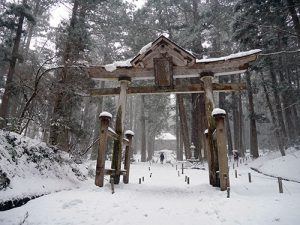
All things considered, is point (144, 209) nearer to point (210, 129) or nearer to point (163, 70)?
point (210, 129)

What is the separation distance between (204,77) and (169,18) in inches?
716

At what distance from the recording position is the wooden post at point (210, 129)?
8.67m

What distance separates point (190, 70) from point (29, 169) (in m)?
6.45

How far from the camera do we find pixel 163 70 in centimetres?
955

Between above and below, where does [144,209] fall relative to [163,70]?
below

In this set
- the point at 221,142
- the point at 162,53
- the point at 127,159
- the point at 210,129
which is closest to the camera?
the point at 221,142

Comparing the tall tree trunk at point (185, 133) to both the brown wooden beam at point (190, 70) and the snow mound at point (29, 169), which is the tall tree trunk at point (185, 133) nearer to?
the brown wooden beam at point (190, 70)

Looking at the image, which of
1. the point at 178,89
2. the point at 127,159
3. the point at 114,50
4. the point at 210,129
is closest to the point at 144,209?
the point at 210,129

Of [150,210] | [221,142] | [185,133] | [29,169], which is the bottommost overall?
[150,210]

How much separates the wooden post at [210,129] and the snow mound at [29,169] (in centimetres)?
471

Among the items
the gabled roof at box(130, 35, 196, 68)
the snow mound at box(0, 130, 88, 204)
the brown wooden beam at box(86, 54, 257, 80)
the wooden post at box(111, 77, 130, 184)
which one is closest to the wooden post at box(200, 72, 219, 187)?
the brown wooden beam at box(86, 54, 257, 80)

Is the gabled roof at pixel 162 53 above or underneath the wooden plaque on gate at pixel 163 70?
above

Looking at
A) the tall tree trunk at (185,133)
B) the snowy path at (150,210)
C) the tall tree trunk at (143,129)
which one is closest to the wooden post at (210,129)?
the snowy path at (150,210)

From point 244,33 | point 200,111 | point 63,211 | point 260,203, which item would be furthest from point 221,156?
point 200,111
